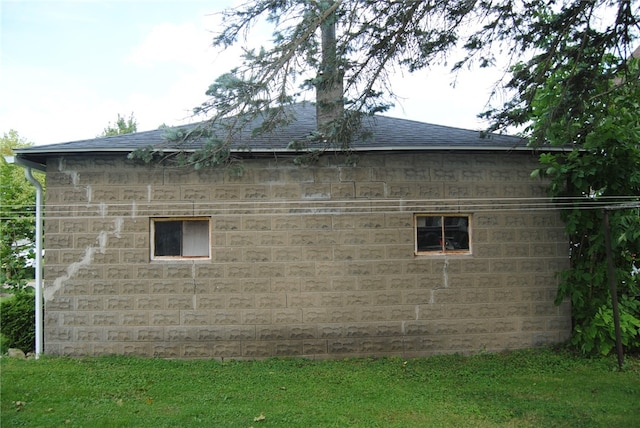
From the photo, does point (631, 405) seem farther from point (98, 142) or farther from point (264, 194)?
point (98, 142)

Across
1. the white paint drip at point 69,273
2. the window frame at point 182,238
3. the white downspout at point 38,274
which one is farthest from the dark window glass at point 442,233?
the white downspout at point 38,274

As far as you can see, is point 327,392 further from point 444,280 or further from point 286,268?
point 444,280

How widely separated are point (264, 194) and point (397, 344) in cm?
303

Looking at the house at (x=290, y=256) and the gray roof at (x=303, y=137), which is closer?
the gray roof at (x=303, y=137)

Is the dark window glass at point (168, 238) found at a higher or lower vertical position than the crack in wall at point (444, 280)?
higher

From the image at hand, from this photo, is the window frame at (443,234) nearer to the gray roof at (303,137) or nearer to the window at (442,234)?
the window at (442,234)

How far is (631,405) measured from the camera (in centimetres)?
543

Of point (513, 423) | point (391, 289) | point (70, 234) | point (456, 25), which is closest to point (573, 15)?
point (456, 25)

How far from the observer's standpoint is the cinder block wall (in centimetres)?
702

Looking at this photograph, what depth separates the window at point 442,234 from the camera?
291 inches

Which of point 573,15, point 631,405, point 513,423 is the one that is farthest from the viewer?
point 573,15

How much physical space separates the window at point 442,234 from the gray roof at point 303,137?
3.72 feet

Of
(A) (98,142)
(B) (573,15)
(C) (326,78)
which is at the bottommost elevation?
(A) (98,142)

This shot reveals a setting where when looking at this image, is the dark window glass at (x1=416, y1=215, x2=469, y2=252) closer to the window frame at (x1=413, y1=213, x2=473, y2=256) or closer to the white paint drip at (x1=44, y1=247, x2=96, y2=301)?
the window frame at (x1=413, y1=213, x2=473, y2=256)
